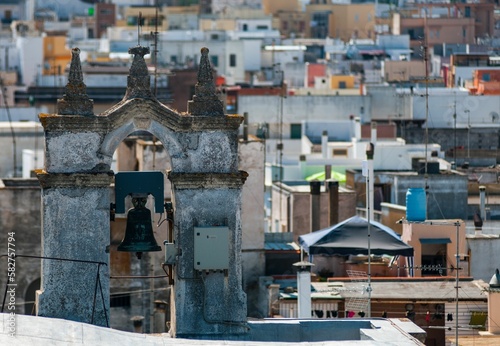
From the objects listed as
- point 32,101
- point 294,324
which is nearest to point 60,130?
point 294,324

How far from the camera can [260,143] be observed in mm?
49719

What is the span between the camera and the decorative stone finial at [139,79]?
27203 millimetres

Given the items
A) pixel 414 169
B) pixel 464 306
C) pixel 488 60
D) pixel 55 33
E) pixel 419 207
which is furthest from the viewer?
pixel 55 33

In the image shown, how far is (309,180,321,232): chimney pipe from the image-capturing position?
53.3 metres

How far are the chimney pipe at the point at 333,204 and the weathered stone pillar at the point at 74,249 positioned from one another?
2435 cm

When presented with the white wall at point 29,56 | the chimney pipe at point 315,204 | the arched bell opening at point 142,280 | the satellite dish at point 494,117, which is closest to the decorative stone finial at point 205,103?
the arched bell opening at point 142,280

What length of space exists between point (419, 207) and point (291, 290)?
4290mm

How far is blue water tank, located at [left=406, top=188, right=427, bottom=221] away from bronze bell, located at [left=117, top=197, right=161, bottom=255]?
18.6m

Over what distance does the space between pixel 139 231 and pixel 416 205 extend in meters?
18.9

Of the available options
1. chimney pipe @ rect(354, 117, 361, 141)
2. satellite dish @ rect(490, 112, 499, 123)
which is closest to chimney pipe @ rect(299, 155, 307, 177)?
chimney pipe @ rect(354, 117, 361, 141)

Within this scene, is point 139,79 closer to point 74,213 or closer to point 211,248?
point 74,213

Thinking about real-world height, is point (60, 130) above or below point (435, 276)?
above

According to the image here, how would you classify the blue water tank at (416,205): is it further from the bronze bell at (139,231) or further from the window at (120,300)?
the bronze bell at (139,231)

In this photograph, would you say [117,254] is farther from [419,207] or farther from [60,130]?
[60,130]
